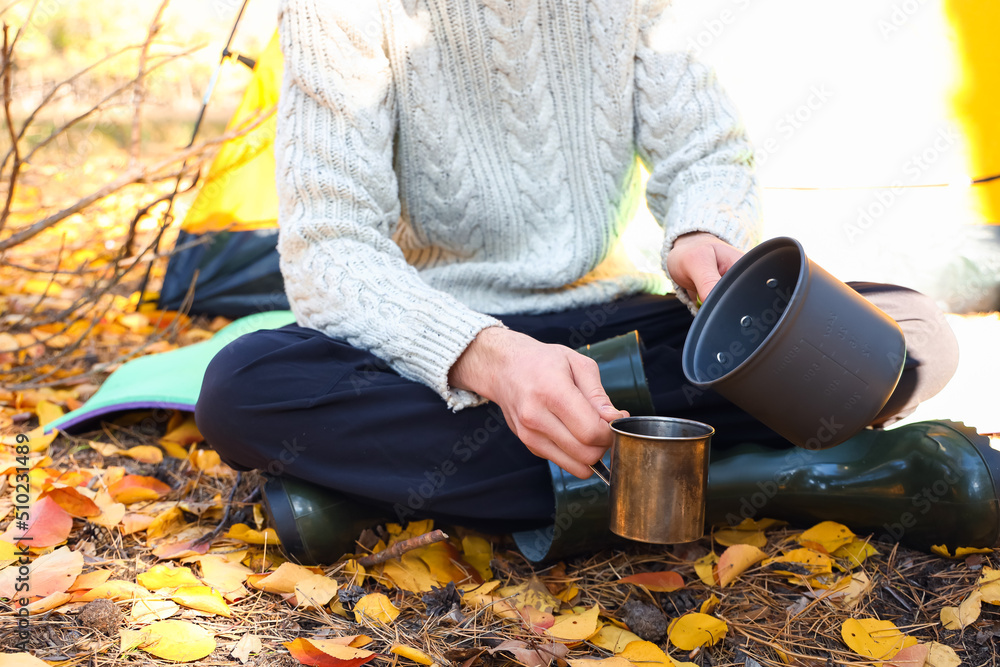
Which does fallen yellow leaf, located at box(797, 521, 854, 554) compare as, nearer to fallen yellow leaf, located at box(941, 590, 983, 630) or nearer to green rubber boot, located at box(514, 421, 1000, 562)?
green rubber boot, located at box(514, 421, 1000, 562)

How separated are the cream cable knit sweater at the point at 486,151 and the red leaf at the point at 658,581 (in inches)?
17.7

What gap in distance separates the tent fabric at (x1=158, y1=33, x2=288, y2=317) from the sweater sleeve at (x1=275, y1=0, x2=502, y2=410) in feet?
4.46

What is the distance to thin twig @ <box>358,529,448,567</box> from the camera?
1.12 meters

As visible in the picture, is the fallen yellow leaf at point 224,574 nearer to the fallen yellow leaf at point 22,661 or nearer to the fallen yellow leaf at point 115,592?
the fallen yellow leaf at point 115,592

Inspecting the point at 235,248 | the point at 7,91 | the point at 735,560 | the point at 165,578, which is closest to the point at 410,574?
the point at 165,578

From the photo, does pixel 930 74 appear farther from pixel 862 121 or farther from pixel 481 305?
pixel 481 305

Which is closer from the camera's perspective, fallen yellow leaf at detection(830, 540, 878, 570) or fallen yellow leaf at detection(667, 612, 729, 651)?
fallen yellow leaf at detection(667, 612, 729, 651)

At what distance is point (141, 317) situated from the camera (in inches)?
100

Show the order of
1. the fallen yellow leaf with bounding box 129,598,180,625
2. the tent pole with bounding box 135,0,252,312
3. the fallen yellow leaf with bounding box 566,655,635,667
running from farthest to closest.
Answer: the tent pole with bounding box 135,0,252,312 → the fallen yellow leaf with bounding box 129,598,180,625 → the fallen yellow leaf with bounding box 566,655,635,667

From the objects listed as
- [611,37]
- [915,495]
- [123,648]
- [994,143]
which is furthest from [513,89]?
[994,143]

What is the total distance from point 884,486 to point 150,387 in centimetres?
147

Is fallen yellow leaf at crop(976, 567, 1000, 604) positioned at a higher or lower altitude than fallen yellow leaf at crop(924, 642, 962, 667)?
higher

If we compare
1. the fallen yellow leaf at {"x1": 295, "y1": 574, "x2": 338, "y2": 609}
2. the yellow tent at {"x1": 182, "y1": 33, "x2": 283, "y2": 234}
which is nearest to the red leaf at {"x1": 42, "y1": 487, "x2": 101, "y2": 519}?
the fallen yellow leaf at {"x1": 295, "y1": 574, "x2": 338, "y2": 609}

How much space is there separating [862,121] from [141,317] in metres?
2.35
